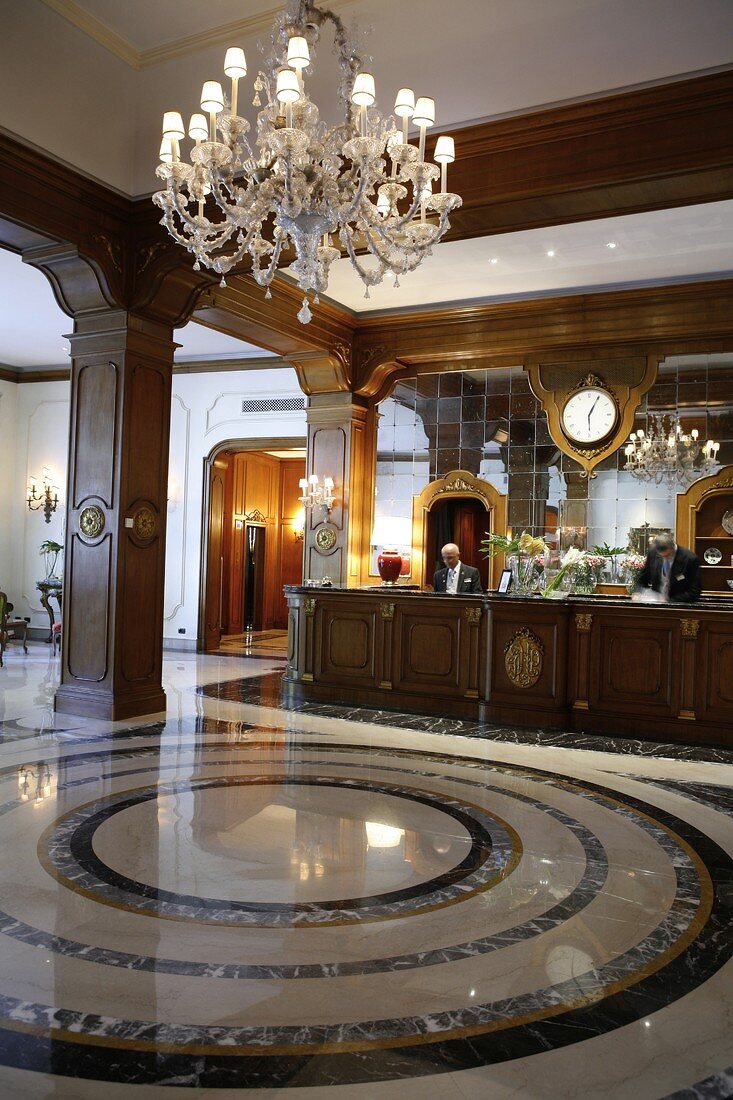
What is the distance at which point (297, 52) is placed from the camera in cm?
410

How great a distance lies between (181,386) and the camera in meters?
13.5

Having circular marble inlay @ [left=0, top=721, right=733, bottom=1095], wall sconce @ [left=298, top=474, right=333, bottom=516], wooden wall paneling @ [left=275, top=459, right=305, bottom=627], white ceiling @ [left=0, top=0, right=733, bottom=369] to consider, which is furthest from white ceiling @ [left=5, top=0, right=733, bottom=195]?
wooden wall paneling @ [left=275, top=459, right=305, bottom=627]

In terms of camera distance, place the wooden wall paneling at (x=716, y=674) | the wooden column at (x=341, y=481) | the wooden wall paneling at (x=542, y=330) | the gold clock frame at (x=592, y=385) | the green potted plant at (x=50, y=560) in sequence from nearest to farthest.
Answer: the wooden wall paneling at (x=716, y=674) < the wooden wall paneling at (x=542, y=330) < the gold clock frame at (x=592, y=385) < the wooden column at (x=341, y=481) < the green potted plant at (x=50, y=560)

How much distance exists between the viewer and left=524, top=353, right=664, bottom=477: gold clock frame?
31.8 ft

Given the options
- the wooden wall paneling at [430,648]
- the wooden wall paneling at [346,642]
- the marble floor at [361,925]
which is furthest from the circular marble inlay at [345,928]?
the wooden wall paneling at [346,642]

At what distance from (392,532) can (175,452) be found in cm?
428

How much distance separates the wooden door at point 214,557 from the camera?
13078 millimetres

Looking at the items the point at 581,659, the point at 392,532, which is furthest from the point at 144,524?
the point at 392,532

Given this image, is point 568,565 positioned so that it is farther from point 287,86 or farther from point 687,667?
point 287,86

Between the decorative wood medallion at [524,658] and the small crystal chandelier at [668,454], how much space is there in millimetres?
3316

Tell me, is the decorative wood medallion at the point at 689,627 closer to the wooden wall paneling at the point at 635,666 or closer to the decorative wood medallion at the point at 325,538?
the wooden wall paneling at the point at 635,666

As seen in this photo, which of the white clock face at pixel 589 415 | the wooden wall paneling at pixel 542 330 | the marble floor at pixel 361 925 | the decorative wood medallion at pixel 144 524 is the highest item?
the wooden wall paneling at pixel 542 330

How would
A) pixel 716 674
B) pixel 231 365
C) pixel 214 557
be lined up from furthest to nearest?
pixel 214 557, pixel 231 365, pixel 716 674

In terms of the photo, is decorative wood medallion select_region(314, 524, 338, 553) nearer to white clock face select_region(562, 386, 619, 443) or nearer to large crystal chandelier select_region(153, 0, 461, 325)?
white clock face select_region(562, 386, 619, 443)
